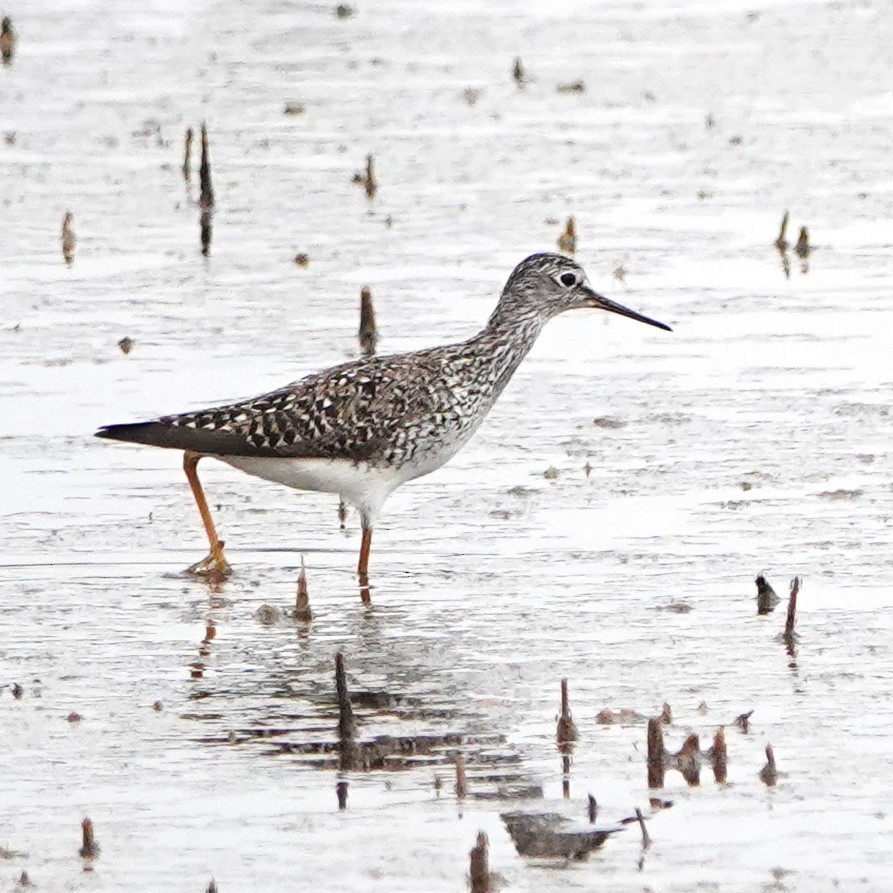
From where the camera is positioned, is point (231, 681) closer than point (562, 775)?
No

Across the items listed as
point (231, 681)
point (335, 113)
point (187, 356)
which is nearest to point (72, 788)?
point (231, 681)

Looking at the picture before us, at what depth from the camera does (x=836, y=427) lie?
1295 centimetres

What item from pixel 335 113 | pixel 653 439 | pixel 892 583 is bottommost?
pixel 892 583

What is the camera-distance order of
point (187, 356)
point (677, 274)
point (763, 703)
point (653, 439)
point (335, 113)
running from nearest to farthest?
point (763, 703)
point (653, 439)
point (187, 356)
point (677, 274)
point (335, 113)

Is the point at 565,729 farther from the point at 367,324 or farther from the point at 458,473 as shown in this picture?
the point at 367,324

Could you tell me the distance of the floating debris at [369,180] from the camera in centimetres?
1794

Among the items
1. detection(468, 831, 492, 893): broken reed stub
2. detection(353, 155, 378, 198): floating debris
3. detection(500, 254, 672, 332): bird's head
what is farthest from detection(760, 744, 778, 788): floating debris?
detection(353, 155, 378, 198): floating debris

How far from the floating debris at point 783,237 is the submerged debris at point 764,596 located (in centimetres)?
670

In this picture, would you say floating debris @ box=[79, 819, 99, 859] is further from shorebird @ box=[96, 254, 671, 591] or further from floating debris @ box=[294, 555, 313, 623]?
shorebird @ box=[96, 254, 671, 591]

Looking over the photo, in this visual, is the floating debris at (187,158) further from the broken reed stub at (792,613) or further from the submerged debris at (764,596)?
the broken reed stub at (792,613)

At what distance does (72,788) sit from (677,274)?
863 cm

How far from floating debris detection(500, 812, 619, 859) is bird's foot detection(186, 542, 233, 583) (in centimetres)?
317

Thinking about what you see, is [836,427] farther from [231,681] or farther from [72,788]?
[72,788]

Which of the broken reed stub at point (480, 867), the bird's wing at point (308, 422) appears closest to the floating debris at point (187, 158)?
the bird's wing at point (308, 422)
